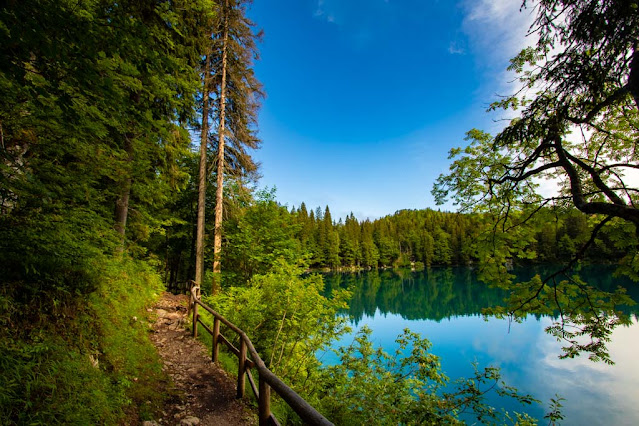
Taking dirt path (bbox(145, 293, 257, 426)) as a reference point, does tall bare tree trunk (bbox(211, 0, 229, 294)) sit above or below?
above

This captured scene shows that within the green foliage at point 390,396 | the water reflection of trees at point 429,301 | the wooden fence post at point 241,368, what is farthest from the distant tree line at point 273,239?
the water reflection of trees at point 429,301

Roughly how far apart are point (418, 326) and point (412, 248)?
74.5 meters

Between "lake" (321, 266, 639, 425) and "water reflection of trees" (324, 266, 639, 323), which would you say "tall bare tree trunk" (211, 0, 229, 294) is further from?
"water reflection of trees" (324, 266, 639, 323)

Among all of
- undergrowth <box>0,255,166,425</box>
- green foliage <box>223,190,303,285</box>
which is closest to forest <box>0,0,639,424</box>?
undergrowth <box>0,255,166,425</box>

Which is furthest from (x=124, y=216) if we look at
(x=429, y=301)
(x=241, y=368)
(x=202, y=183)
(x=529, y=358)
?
(x=429, y=301)

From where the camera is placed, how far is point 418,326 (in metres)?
20.2

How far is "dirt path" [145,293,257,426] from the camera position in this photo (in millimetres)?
3777

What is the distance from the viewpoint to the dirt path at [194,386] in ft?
12.4

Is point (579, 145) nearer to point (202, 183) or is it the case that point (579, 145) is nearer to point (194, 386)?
point (194, 386)

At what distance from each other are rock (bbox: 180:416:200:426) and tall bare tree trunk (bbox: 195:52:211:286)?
852cm

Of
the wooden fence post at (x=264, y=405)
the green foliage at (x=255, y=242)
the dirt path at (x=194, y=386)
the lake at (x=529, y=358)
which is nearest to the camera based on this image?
the wooden fence post at (x=264, y=405)

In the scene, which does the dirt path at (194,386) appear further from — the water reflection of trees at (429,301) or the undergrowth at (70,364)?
the water reflection of trees at (429,301)

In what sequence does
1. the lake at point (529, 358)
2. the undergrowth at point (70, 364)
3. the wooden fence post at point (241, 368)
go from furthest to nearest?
the lake at point (529, 358) < the wooden fence post at point (241, 368) < the undergrowth at point (70, 364)

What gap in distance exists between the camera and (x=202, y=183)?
12031 mm
